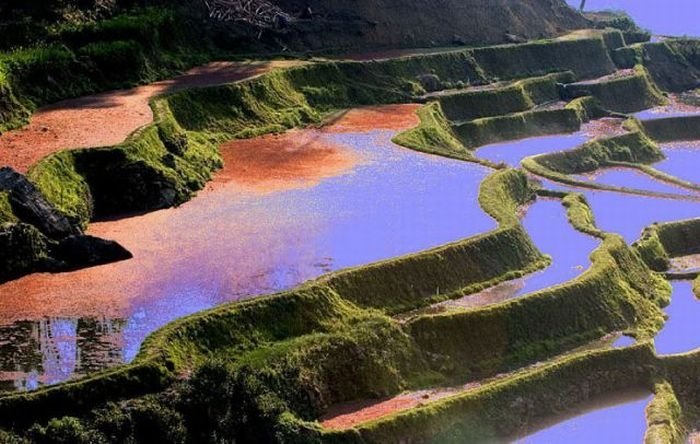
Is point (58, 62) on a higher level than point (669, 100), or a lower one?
higher

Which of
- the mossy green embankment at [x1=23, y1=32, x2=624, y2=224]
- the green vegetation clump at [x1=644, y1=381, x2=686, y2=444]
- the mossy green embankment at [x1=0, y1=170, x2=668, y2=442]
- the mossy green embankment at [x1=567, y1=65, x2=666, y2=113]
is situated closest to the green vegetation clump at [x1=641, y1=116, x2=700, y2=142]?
the mossy green embankment at [x1=567, y1=65, x2=666, y2=113]

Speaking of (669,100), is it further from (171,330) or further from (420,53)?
(171,330)

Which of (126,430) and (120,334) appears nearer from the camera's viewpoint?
(126,430)

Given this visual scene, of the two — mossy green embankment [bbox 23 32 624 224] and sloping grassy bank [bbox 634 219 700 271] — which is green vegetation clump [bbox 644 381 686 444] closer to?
sloping grassy bank [bbox 634 219 700 271]

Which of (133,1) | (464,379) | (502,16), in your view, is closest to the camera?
(464,379)

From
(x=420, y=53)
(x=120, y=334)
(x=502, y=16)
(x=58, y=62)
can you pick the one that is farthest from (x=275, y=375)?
(x=502, y=16)

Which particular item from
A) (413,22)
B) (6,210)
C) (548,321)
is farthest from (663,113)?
(6,210)

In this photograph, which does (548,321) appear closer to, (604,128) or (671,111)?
(604,128)
